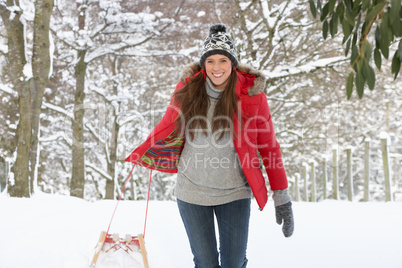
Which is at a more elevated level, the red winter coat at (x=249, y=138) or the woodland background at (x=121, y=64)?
the woodland background at (x=121, y=64)

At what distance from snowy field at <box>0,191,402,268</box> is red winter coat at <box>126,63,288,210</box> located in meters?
1.07

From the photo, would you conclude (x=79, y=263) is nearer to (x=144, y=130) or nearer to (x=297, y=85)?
(x=297, y=85)

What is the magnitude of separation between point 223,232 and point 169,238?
87.8 inches

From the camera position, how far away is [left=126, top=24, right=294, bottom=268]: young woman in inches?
91.4

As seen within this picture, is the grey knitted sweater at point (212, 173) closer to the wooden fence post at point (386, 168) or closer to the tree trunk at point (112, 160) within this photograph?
the wooden fence post at point (386, 168)

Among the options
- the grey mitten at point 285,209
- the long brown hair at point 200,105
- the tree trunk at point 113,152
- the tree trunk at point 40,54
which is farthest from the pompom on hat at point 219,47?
the tree trunk at point 113,152

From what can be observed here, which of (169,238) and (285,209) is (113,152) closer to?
(169,238)

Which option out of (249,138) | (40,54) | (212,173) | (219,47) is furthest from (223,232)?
(40,54)

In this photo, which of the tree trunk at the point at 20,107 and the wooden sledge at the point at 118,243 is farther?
the tree trunk at the point at 20,107

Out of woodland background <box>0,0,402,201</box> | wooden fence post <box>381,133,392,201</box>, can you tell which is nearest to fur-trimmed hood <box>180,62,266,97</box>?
woodland background <box>0,0,402,201</box>

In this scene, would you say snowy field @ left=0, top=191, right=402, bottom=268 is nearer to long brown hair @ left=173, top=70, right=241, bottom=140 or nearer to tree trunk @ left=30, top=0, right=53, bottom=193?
long brown hair @ left=173, top=70, right=241, bottom=140

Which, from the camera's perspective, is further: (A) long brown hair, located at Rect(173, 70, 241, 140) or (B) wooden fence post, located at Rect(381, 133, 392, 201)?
(B) wooden fence post, located at Rect(381, 133, 392, 201)

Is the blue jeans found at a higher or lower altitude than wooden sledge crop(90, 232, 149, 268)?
higher

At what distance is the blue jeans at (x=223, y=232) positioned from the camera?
2328 millimetres
